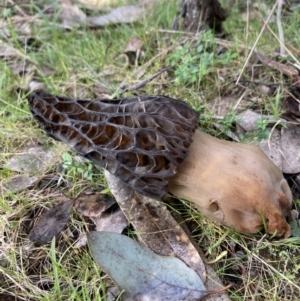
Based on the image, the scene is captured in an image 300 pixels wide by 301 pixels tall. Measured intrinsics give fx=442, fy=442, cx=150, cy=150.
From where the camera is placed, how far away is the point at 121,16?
11.8ft

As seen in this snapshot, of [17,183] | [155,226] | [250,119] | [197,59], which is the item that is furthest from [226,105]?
[17,183]


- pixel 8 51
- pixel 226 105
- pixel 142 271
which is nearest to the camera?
pixel 142 271

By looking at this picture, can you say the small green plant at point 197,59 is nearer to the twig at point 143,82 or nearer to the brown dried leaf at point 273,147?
the twig at point 143,82

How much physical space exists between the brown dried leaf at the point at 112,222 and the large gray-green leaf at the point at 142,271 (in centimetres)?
14

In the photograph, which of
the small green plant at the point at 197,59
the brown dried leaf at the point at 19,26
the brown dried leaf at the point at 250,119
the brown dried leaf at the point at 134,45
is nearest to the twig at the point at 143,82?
the small green plant at the point at 197,59

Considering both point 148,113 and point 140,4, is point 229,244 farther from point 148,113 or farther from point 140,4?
point 140,4

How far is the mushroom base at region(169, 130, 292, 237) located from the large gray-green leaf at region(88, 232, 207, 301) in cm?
30

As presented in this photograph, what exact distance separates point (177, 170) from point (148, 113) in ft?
0.97

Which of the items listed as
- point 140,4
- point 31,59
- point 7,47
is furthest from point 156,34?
point 7,47

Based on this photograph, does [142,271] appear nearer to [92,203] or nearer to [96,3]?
[92,203]

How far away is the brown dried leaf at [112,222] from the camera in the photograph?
215 cm

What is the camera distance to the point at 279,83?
263 centimetres

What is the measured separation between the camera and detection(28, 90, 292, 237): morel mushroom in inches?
76.5

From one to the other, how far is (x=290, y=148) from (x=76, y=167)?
1.15m
